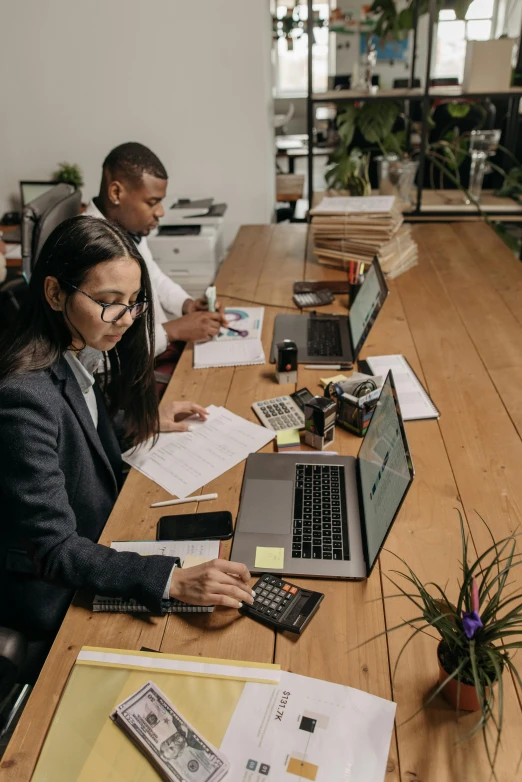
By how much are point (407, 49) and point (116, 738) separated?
1031 centimetres

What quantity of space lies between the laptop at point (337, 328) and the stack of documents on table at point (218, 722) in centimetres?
115

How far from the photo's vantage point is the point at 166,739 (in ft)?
2.87

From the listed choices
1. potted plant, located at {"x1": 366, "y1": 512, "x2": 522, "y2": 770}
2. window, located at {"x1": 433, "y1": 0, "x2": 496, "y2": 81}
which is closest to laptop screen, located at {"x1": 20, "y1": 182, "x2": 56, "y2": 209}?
potted plant, located at {"x1": 366, "y1": 512, "x2": 522, "y2": 770}

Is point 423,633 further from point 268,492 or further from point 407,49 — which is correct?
point 407,49

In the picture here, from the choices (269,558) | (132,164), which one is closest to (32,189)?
(132,164)

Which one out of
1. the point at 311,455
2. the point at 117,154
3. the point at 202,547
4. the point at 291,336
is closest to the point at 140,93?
the point at 117,154

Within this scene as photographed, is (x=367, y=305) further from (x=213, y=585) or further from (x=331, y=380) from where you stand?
(x=213, y=585)

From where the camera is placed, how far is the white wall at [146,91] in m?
3.42

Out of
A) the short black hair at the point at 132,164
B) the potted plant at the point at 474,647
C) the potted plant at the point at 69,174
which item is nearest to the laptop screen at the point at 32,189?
the potted plant at the point at 69,174

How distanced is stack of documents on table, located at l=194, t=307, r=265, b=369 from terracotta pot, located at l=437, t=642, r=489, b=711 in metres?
1.23

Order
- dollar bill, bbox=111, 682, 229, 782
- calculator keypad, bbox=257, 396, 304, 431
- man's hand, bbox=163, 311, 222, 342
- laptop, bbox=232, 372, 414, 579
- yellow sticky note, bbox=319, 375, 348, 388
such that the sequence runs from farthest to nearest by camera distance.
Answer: man's hand, bbox=163, 311, 222, 342 → yellow sticky note, bbox=319, 375, 348, 388 → calculator keypad, bbox=257, 396, 304, 431 → laptop, bbox=232, 372, 414, 579 → dollar bill, bbox=111, 682, 229, 782

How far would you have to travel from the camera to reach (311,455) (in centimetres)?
149

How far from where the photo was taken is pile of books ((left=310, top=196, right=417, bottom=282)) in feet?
8.33

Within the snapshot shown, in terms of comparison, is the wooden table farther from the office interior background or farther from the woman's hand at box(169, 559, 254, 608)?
the office interior background
